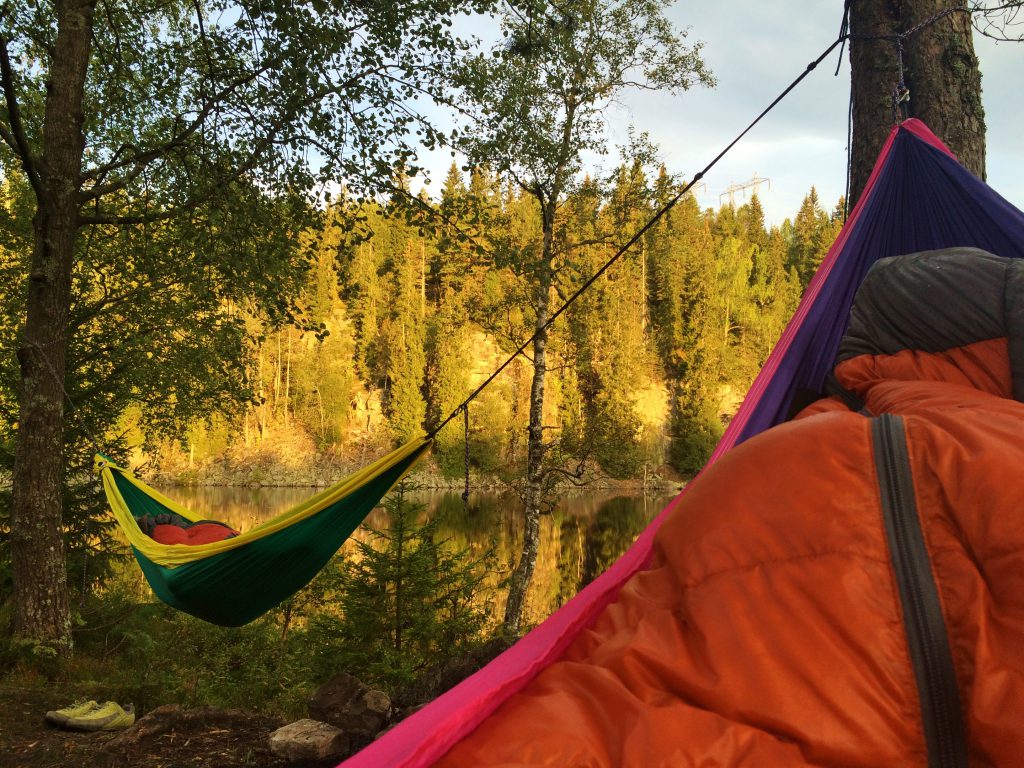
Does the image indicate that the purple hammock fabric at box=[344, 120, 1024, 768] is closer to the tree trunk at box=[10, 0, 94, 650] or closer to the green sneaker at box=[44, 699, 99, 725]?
the green sneaker at box=[44, 699, 99, 725]

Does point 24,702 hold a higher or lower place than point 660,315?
lower

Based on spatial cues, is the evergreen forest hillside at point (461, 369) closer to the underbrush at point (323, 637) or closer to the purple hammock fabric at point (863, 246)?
the underbrush at point (323, 637)

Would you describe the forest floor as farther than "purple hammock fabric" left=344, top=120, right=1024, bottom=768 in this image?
Yes

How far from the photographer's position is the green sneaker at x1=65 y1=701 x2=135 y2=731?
8.25 feet

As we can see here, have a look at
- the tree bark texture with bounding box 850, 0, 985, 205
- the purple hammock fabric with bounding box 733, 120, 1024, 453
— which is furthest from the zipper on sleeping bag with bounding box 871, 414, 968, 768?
the tree bark texture with bounding box 850, 0, 985, 205

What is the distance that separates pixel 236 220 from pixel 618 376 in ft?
71.9

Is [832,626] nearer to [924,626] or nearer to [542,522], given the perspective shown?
[924,626]

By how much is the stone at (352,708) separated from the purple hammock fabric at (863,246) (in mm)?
1890

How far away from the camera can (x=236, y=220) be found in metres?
3.67

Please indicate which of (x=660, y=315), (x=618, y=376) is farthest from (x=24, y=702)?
(x=660, y=315)

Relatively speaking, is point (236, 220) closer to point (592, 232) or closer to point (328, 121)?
point (328, 121)

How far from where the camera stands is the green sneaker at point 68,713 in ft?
8.25

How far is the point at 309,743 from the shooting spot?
232 centimetres

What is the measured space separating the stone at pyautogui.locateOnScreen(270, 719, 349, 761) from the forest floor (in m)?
0.04
